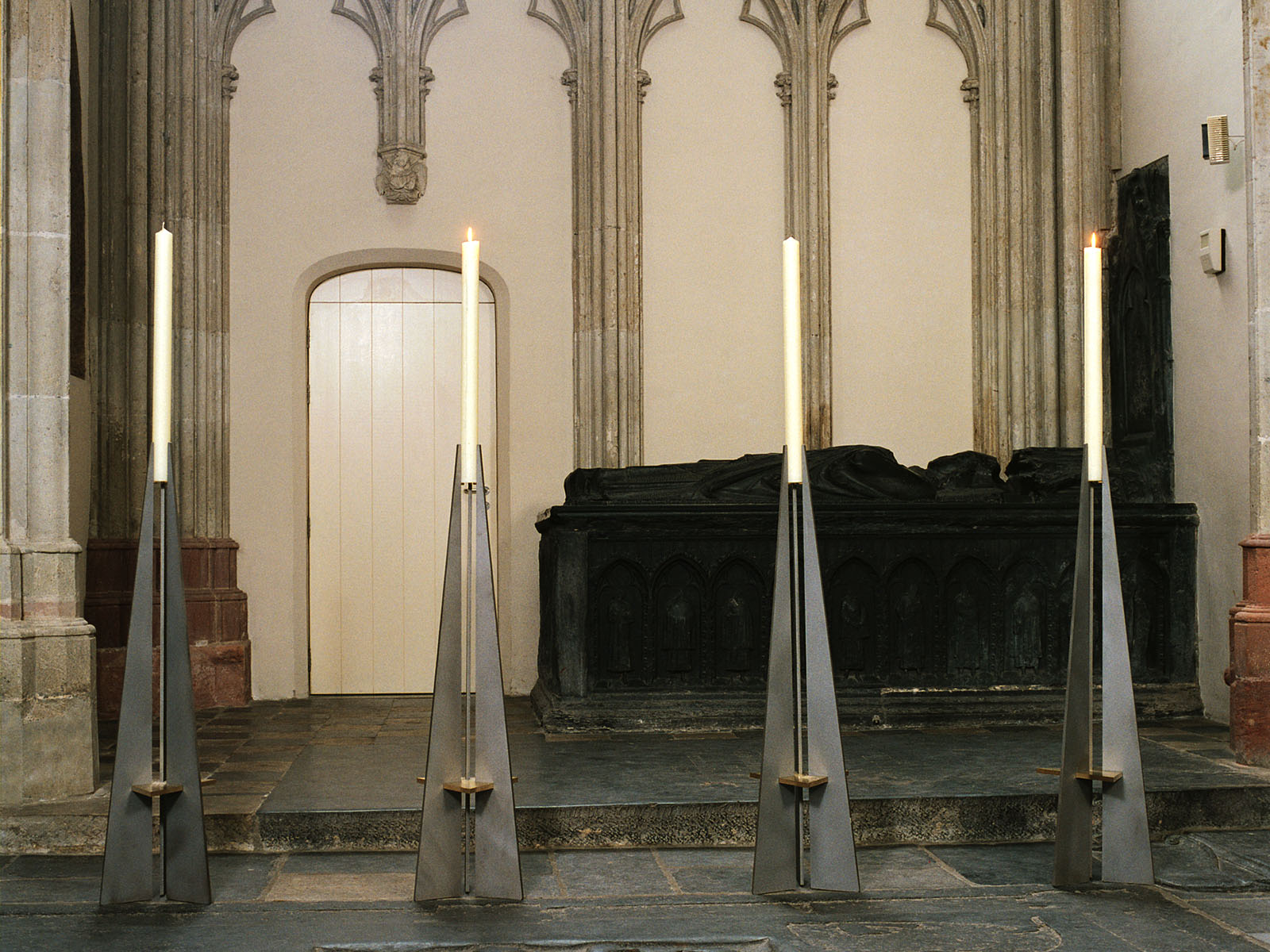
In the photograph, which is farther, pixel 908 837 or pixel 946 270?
pixel 946 270

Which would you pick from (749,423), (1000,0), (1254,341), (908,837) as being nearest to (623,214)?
(749,423)

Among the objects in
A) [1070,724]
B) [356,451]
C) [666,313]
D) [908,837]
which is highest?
[666,313]

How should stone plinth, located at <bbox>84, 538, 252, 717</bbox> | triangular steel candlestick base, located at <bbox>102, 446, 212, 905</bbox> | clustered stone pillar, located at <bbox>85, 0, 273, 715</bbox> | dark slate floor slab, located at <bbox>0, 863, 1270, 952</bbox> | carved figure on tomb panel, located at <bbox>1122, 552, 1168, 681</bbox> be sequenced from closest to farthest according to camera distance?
1. dark slate floor slab, located at <bbox>0, 863, 1270, 952</bbox>
2. triangular steel candlestick base, located at <bbox>102, 446, 212, 905</bbox>
3. carved figure on tomb panel, located at <bbox>1122, 552, 1168, 681</bbox>
4. stone plinth, located at <bbox>84, 538, 252, 717</bbox>
5. clustered stone pillar, located at <bbox>85, 0, 273, 715</bbox>

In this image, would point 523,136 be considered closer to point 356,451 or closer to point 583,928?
point 356,451

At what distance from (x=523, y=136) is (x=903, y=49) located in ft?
7.45

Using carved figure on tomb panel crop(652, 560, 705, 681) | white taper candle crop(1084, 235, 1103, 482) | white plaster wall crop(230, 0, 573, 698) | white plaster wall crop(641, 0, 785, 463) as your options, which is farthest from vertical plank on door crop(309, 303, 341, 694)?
white taper candle crop(1084, 235, 1103, 482)

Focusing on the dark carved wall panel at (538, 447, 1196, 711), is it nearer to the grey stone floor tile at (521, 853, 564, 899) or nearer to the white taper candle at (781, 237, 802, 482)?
the grey stone floor tile at (521, 853, 564, 899)

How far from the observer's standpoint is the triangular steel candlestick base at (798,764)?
9.50ft

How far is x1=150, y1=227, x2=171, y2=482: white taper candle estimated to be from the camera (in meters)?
2.90

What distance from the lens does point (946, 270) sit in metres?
6.96

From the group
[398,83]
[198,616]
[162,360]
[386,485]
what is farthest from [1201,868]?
[398,83]

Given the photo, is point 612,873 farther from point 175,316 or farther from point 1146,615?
point 175,316

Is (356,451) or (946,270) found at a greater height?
(946,270)

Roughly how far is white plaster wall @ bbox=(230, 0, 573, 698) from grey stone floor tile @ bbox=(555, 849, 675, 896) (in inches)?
122
